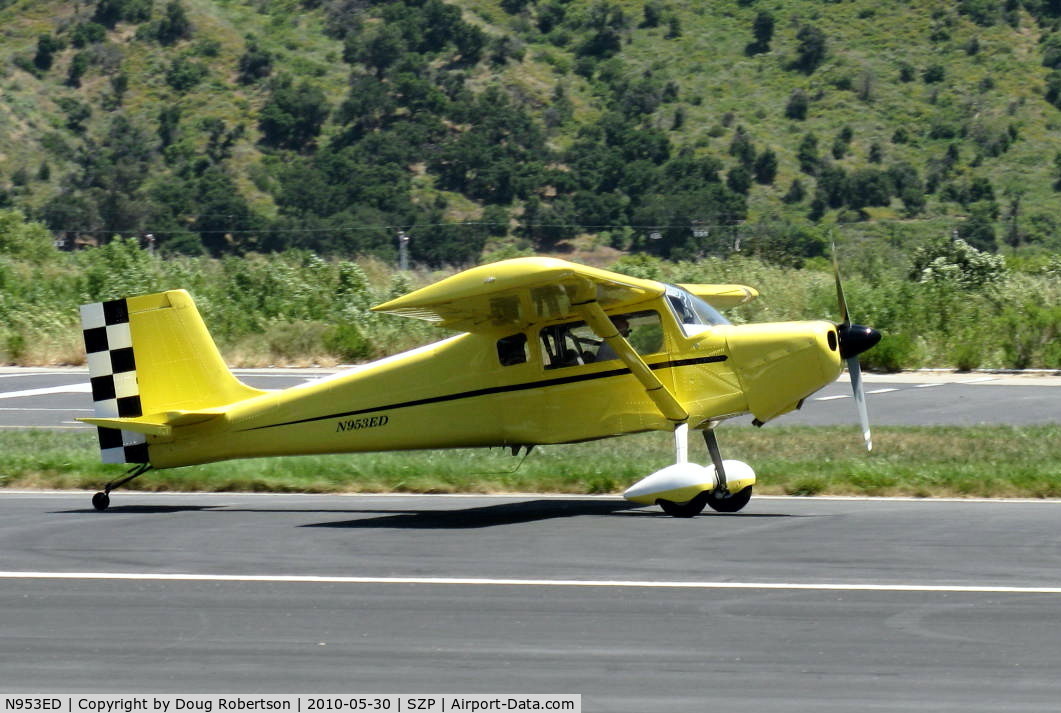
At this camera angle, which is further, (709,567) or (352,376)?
(352,376)

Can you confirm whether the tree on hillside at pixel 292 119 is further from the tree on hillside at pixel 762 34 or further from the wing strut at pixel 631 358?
the wing strut at pixel 631 358

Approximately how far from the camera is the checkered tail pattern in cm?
1354

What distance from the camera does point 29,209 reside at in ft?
246

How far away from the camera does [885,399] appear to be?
23.9 m

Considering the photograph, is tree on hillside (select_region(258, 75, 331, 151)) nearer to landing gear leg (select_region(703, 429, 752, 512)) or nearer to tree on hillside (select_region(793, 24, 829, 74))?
tree on hillside (select_region(793, 24, 829, 74))

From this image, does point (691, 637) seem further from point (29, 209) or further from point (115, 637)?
point (29, 209)

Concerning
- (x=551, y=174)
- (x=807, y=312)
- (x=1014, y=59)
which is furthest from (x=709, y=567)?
(x=1014, y=59)

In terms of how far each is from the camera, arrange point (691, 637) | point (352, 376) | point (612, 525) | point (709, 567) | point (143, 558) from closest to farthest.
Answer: point (691, 637) < point (709, 567) < point (143, 558) < point (612, 525) < point (352, 376)

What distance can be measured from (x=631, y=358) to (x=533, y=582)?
136 inches

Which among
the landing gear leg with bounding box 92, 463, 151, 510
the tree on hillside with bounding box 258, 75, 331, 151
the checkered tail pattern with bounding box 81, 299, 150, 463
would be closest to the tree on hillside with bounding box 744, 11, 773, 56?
the tree on hillside with bounding box 258, 75, 331, 151

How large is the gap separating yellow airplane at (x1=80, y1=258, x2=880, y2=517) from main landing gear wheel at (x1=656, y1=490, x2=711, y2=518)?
2cm

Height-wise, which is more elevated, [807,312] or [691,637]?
[691,637]

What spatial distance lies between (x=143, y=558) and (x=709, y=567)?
4.40 metres

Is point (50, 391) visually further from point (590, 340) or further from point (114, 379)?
point (590, 340)
